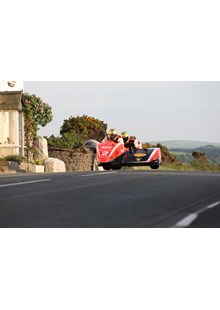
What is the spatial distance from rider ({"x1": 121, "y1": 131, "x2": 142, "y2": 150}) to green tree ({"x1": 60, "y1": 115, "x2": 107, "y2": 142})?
8.41 m

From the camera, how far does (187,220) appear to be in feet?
30.8

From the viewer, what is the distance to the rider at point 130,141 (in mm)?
22875

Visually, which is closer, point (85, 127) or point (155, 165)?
point (155, 165)

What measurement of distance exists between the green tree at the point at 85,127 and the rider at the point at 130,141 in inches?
331

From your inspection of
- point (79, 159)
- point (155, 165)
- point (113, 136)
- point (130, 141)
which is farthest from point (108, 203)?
point (79, 159)

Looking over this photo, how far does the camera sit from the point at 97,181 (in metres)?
15.2

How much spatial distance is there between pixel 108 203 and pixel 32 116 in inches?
855

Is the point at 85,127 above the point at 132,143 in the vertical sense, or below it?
above

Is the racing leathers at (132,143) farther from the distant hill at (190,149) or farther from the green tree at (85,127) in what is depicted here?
the green tree at (85,127)

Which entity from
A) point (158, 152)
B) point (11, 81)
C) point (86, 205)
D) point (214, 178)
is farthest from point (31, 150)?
point (86, 205)

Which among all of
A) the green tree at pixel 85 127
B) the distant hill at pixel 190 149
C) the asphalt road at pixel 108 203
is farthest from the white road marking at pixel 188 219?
the green tree at pixel 85 127

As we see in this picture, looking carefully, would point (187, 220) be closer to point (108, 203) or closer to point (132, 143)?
point (108, 203)

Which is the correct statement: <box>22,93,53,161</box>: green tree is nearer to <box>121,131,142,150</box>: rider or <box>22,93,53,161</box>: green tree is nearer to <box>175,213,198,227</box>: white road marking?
<box>121,131,142,150</box>: rider

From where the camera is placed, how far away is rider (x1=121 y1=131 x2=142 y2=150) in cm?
2288
